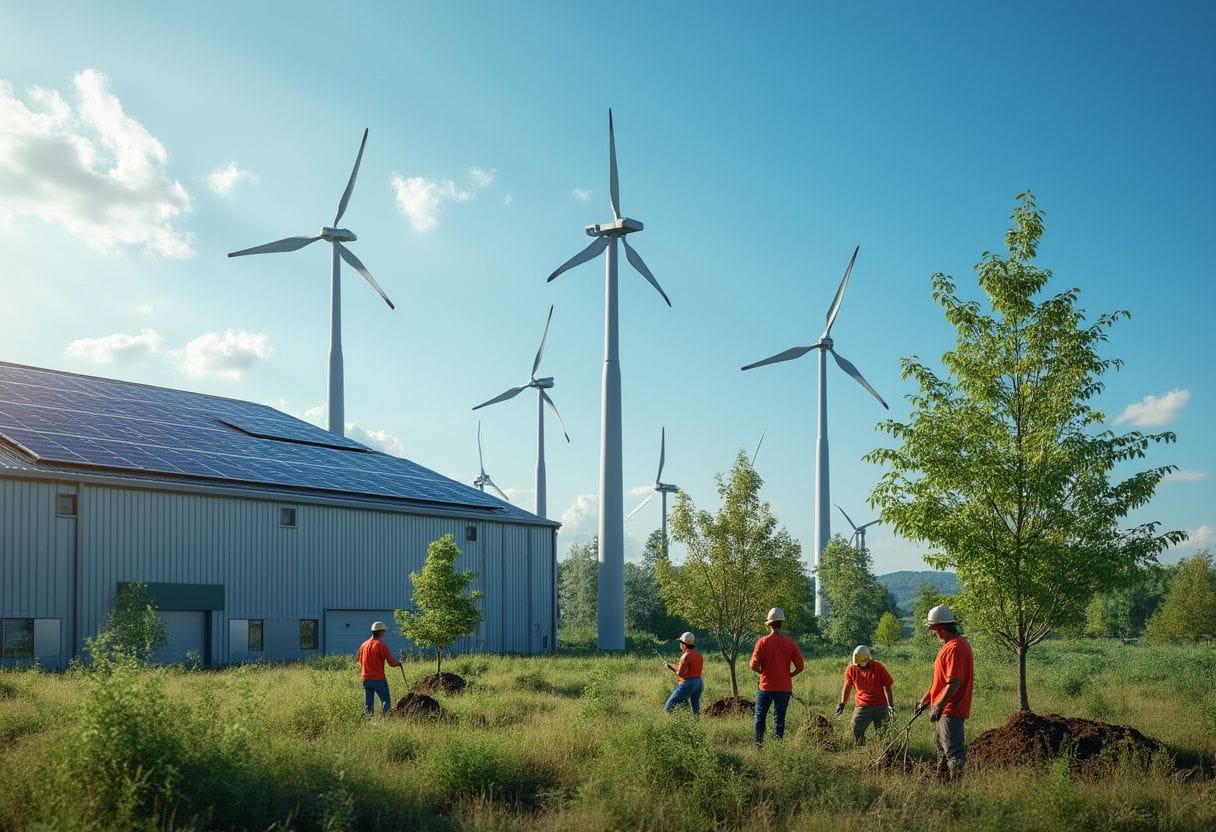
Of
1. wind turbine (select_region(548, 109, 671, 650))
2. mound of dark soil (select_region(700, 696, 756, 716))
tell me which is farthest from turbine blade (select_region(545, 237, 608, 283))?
mound of dark soil (select_region(700, 696, 756, 716))

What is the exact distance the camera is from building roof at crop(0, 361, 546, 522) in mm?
32219

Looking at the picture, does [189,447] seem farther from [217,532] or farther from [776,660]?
[776,660]

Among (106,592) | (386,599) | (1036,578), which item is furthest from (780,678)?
(386,599)

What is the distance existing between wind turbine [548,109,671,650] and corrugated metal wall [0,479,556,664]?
12.4ft

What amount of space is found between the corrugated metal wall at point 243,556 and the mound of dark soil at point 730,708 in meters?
20.1

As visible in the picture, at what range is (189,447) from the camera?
124ft

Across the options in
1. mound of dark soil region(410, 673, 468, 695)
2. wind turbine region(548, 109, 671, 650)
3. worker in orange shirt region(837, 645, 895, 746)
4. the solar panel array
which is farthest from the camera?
wind turbine region(548, 109, 671, 650)

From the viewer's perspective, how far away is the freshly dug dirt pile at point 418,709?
17.1 m

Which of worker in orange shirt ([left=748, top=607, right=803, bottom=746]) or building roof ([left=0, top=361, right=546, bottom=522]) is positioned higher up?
building roof ([left=0, top=361, right=546, bottom=522])

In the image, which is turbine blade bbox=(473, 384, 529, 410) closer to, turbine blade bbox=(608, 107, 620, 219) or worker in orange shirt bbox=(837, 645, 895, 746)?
turbine blade bbox=(608, 107, 620, 219)

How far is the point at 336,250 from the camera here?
59.3 m

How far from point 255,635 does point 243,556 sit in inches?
107

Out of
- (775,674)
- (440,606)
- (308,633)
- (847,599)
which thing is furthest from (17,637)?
(847,599)

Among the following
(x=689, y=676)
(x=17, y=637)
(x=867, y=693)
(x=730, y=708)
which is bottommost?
(x=730, y=708)
